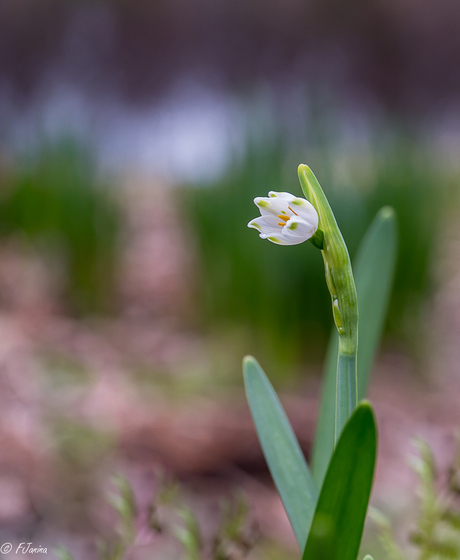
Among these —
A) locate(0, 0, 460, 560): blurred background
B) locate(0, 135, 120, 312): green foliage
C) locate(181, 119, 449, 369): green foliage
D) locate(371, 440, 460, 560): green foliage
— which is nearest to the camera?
locate(371, 440, 460, 560): green foliage

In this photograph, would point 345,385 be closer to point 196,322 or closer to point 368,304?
point 368,304

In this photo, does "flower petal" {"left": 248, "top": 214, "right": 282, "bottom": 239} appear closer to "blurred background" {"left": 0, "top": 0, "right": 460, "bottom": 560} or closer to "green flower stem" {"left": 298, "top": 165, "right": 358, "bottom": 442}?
"green flower stem" {"left": 298, "top": 165, "right": 358, "bottom": 442}

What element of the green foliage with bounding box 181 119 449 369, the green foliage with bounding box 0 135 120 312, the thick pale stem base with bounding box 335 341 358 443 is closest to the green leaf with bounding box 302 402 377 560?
the thick pale stem base with bounding box 335 341 358 443

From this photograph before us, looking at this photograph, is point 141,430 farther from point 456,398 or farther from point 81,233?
point 81,233

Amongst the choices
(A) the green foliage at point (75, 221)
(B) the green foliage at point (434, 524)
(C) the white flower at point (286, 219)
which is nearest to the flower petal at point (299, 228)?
(C) the white flower at point (286, 219)

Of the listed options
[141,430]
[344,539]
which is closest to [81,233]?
[141,430]

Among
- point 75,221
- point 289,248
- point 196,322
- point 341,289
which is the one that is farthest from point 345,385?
point 75,221

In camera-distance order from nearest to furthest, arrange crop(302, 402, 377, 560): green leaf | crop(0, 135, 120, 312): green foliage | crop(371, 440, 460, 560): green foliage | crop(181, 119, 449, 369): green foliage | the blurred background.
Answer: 1. crop(302, 402, 377, 560): green leaf
2. crop(371, 440, 460, 560): green foliage
3. the blurred background
4. crop(181, 119, 449, 369): green foliage
5. crop(0, 135, 120, 312): green foliage
